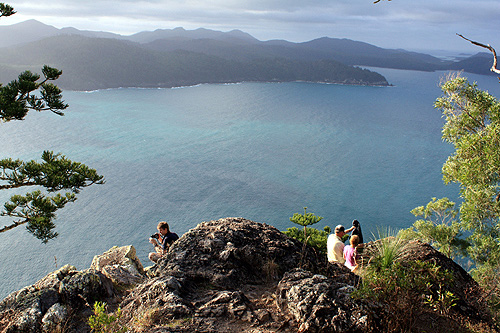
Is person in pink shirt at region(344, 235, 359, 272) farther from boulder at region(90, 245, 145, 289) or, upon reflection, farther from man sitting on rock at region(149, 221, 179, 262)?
boulder at region(90, 245, 145, 289)

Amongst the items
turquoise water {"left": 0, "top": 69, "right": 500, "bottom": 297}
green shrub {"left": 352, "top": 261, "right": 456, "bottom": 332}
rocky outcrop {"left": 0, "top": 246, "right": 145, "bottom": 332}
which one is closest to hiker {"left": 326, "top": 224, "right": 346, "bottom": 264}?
green shrub {"left": 352, "top": 261, "right": 456, "bottom": 332}

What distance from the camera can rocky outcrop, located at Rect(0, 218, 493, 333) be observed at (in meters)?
4.24

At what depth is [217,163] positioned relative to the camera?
65.8 m

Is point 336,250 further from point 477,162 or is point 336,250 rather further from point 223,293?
point 477,162

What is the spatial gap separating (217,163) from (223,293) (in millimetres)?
61268

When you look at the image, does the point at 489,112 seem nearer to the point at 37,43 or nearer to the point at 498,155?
the point at 498,155

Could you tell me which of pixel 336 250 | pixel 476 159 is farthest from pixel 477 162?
pixel 336 250

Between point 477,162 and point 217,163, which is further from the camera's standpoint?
point 217,163

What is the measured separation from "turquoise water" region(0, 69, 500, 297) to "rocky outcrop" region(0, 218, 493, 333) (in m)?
11.6

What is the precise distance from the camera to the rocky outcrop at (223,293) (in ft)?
13.9

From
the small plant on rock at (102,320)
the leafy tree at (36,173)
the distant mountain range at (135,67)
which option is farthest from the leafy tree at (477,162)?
the distant mountain range at (135,67)

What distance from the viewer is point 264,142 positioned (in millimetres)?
79812

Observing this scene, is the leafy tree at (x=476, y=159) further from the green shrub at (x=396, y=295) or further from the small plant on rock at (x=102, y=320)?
the small plant on rock at (x=102, y=320)

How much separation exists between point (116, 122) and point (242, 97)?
54724mm
